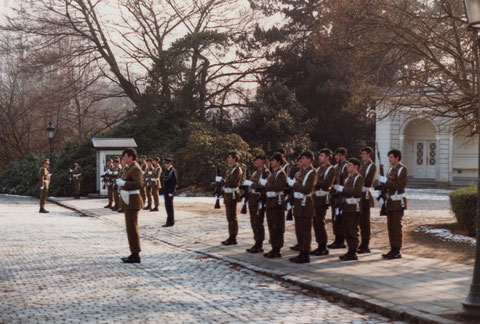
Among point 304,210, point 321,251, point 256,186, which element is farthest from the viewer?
point 256,186

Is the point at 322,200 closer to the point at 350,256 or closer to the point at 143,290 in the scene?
the point at 350,256

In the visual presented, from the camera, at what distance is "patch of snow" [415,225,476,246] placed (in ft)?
48.9

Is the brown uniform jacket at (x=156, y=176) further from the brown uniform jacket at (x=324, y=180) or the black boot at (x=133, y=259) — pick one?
the black boot at (x=133, y=259)

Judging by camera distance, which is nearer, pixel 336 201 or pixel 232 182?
pixel 336 201

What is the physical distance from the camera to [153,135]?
1510 inches

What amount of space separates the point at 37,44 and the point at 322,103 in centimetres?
1821

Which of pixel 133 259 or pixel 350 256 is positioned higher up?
pixel 350 256

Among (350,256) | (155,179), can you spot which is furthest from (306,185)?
(155,179)

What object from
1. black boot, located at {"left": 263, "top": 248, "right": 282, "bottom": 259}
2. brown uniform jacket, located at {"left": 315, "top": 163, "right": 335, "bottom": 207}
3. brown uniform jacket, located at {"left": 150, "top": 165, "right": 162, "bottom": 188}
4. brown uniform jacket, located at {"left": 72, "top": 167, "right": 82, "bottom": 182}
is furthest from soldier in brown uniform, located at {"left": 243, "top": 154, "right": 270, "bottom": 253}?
brown uniform jacket, located at {"left": 72, "top": 167, "right": 82, "bottom": 182}

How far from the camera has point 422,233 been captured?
16547 millimetres

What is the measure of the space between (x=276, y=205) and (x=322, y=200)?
1.10 meters

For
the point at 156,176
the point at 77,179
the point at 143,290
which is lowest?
the point at 143,290

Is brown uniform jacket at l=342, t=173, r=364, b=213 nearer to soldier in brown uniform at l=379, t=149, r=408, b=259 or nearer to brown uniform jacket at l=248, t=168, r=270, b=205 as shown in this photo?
soldier in brown uniform at l=379, t=149, r=408, b=259

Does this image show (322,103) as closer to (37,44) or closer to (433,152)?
(433,152)
